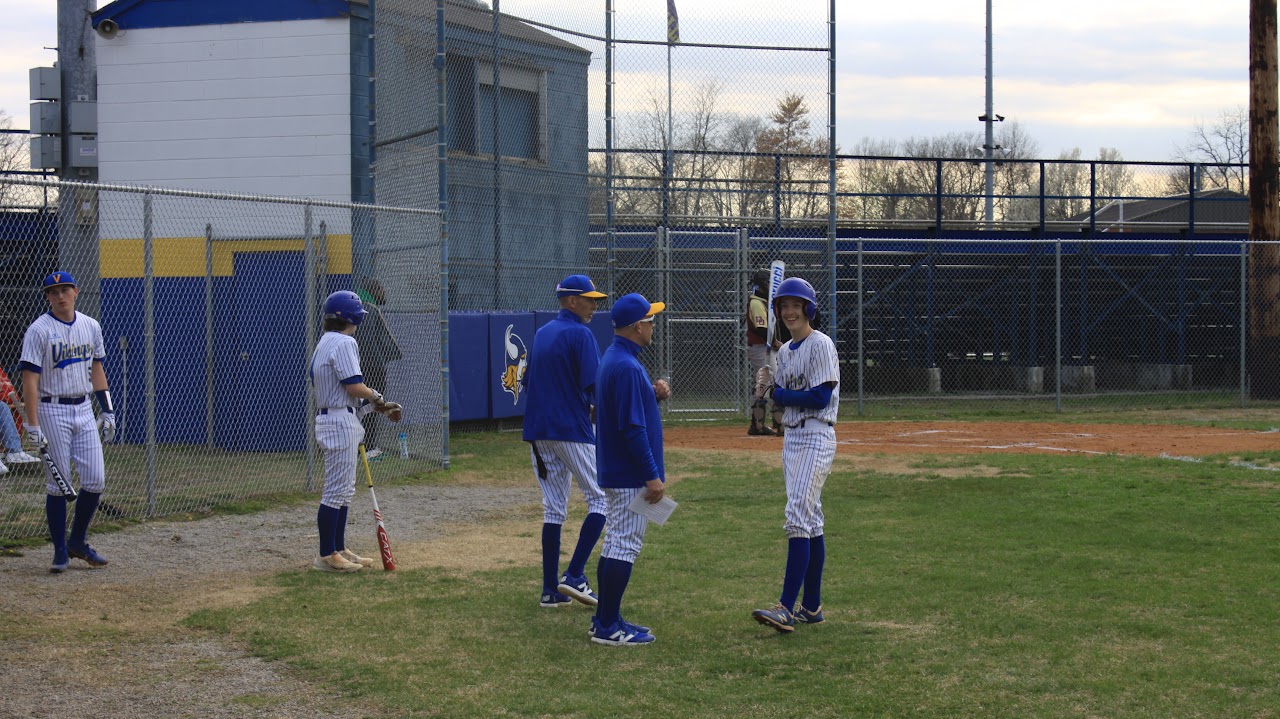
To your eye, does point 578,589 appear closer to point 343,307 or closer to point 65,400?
point 343,307

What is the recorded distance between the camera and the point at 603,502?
752 cm

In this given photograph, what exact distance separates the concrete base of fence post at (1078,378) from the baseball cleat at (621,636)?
2114 centimetres

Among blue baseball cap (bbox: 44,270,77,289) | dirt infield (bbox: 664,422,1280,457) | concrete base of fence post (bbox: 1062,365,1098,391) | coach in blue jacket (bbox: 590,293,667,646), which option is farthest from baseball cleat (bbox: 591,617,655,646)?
concrete base of fence post (bbox: 1062,365,1098,391)

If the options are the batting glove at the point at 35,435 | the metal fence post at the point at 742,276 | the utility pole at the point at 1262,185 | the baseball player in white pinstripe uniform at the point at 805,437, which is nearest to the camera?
the baseball player in white pinstripe uniform at the point at 805,437

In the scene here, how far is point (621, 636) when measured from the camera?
6285 mm

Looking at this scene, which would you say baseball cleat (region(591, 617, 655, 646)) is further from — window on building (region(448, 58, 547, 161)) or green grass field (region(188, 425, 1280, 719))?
window on building (region(448, 58, 547, 161))

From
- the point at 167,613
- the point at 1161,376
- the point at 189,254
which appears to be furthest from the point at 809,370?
the point at 1161,376

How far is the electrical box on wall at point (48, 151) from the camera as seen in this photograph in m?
15.8

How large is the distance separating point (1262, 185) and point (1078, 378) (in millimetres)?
5980

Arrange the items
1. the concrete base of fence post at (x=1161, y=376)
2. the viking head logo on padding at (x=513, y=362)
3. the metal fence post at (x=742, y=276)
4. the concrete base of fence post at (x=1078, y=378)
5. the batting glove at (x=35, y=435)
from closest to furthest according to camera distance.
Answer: the batting glove at (x=35, y=435), the viking head logo on padding at (x=513, y=362), the metal fence post at (x=742, y=276), the concrete base of fence post at (x=1078, y=378), the concrete base of fence post at (x=1161, y=376)

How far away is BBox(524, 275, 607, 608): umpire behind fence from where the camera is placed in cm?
727

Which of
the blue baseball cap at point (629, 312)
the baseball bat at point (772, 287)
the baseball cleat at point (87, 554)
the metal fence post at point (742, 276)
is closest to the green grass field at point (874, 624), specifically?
the baseball cleat at point (87, 554)

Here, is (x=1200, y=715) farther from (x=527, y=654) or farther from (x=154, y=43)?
(x=154, y=43)

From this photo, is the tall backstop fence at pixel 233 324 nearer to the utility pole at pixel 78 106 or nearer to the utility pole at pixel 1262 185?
the utility pole at pixel 78 106
